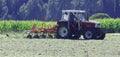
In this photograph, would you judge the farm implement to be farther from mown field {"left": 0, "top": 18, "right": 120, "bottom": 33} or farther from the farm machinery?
mown field {"left": 0, "top": 18, "right": 120, "bottom": 33}

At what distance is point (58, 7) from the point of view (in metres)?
119

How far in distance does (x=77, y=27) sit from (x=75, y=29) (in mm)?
202

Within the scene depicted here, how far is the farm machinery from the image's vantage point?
3372 centimetres

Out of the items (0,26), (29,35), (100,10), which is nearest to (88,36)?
(29,35)

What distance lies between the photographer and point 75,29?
34125mm

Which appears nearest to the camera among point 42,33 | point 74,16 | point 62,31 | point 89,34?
point 89,34

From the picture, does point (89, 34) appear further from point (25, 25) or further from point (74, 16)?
point (25, 25)

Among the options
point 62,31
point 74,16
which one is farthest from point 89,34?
point 62,31

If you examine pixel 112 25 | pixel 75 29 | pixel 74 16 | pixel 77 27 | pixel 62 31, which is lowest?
pixel 112 25

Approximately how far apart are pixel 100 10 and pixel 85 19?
243ft

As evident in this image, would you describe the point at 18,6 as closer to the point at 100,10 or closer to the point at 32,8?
the point at 32,8

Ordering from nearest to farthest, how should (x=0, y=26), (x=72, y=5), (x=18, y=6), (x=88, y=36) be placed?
1. (x=88, y=36)
2. (x=0, y=26)
3. (x=72, y=5)
4. (x=18, y=6)

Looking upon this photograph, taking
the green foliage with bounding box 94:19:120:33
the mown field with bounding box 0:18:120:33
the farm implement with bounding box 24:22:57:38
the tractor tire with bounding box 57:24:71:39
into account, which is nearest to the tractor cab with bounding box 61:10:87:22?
the tractor tire with bounding box 57:24:71:39

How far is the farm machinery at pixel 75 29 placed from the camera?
33.7 metres
